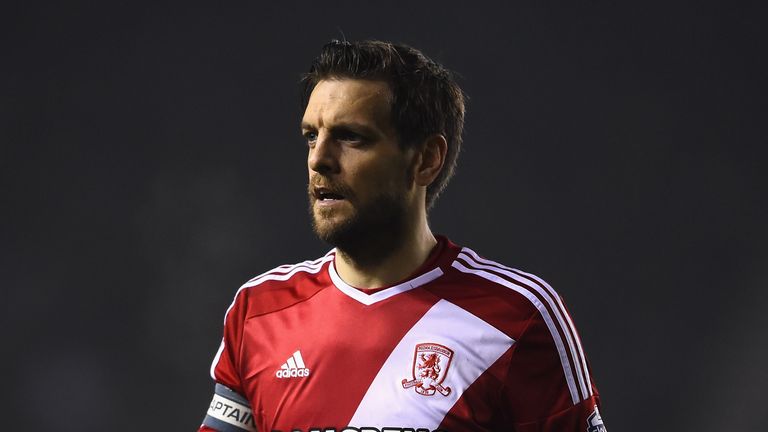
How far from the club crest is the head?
Answer: 0.23 metres

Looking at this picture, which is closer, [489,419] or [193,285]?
[489,419]

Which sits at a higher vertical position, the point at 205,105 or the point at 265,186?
the point at 205,105

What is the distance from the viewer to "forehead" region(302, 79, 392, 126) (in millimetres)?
1889

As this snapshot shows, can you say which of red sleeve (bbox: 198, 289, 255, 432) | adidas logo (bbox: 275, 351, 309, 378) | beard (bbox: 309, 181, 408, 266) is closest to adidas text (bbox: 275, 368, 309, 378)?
adidas logo (bbox: 275, 351, 309, 378)

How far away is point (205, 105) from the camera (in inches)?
163

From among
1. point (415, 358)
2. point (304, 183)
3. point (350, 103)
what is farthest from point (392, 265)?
point (304, 183)

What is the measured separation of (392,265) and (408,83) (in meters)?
0.34

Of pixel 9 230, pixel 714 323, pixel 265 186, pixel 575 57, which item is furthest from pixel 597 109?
pixel 9 230

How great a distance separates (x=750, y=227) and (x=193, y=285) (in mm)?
2101

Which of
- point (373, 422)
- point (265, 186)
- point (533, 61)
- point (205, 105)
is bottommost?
point (373, 422)

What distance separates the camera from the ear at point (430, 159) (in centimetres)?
199

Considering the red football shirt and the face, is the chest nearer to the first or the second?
the red football shirt

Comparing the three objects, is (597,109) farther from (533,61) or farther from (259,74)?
(259,74)

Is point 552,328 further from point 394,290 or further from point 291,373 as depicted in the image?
point 291,373
